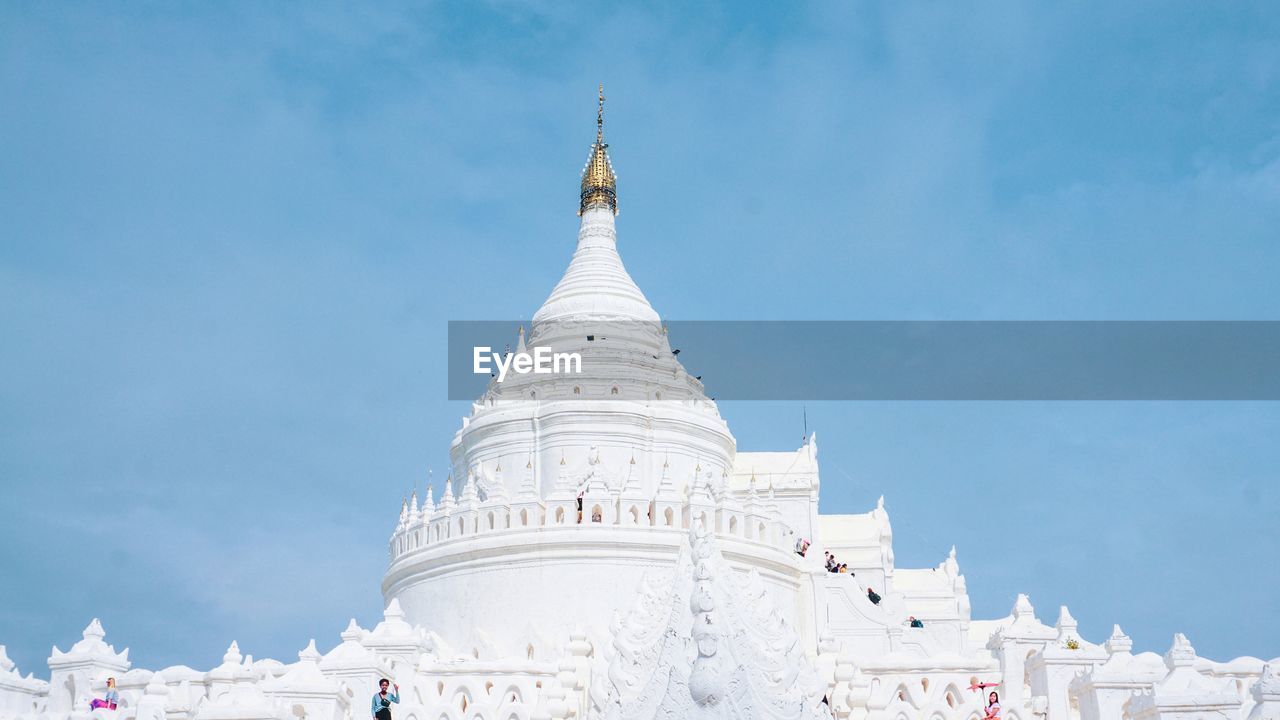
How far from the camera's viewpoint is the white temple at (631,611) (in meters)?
20.9

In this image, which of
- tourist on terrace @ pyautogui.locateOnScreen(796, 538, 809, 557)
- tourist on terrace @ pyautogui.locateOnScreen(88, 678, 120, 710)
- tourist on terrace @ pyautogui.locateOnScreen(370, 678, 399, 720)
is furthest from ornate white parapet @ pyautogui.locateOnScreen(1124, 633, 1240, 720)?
tourist on terrace @ pyautogui.locateOnScreen(796, 538, 809, 557)

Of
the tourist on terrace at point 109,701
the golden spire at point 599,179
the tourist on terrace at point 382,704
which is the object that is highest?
the golden spire at point 599,179

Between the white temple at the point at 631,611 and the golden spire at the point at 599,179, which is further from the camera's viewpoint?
the golden spire at the point at 599,179

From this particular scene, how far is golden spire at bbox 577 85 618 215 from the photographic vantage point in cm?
4831

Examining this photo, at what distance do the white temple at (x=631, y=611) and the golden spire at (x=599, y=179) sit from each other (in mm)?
85

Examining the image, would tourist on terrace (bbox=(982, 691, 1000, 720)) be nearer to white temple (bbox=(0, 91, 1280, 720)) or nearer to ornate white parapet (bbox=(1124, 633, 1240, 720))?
white temple (bbox=(0, 91, 1280, 720))

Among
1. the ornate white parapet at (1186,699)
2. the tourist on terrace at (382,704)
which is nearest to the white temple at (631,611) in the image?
the ornate white parapet at (1186,699)

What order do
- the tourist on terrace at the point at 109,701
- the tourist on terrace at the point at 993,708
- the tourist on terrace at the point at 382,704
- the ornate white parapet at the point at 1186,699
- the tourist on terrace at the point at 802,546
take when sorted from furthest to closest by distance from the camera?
the tourist on terrace at the point at 802,546
the tourist on terrace at the point at 109,701
the tourist on terrace at the point at 993,708
the tourist on terrace at the point at 382,704
the ornate white parapet at the point at 1186,699

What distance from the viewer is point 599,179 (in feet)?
160

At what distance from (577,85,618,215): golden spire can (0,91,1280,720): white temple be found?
0.09 metres

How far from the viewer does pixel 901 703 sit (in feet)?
78.2

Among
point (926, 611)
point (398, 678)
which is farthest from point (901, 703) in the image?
point (926, 611)

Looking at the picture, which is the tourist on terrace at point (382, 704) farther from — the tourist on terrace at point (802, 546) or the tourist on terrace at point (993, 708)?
the tourist on terrace at point (802, 546)

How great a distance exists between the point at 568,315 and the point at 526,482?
9392 millimetres
